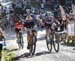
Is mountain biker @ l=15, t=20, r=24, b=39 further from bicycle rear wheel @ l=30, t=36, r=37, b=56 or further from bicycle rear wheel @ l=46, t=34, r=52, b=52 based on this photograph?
bicycle rear wheel @ l=46, t=34, r=52, b=52

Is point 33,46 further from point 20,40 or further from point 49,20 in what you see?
point 49,20

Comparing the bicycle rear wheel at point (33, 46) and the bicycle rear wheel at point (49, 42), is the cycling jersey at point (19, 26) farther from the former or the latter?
the bicycle rear wheel at point (49, 42)

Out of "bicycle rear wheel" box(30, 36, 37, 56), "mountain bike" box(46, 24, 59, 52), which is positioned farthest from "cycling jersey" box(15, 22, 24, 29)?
"mountain bike" box(46, 24, 59, 52)

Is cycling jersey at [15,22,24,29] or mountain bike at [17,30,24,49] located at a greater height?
cycling jersey at [15,22,24,29]

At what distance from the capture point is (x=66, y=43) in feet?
15.9

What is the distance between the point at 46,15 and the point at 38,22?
0.15m

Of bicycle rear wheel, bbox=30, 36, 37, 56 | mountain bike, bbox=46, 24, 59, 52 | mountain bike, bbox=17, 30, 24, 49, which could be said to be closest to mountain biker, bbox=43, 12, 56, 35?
mountain bike, bbox=46, 24, 59, 52

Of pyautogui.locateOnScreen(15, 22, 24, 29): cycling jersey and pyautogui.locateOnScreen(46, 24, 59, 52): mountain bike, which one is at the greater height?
pyautogui.locateOnScreen(15, 22, 24, 29): cycling jersey

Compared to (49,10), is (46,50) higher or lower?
lower

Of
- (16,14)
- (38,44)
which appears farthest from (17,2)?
(38,44)

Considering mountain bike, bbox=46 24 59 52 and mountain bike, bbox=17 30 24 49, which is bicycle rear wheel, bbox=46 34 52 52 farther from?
mountain bike, bbox=17 30 24 49

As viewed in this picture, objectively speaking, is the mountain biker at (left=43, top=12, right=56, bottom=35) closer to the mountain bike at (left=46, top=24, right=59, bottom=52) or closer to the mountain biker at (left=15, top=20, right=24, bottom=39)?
the mountain bike at (left=46, top=24, right=59, bottom=52)

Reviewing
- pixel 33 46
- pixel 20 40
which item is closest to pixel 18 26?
pixel 20 40

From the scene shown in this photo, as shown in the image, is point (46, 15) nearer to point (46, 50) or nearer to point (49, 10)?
point (49, 10)
